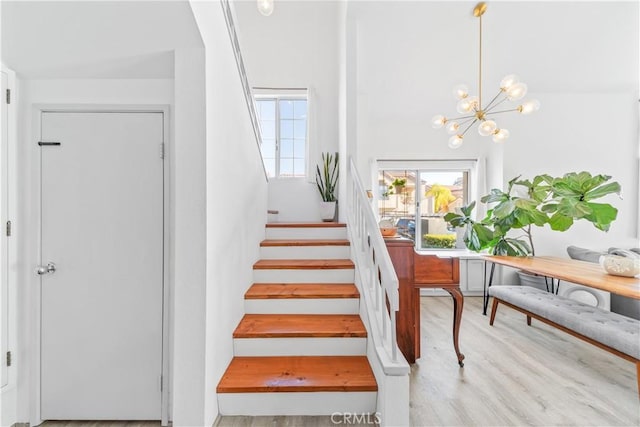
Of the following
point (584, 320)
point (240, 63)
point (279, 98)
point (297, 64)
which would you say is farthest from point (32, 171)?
point (584, 320)

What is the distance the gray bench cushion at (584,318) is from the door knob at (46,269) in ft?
12.2

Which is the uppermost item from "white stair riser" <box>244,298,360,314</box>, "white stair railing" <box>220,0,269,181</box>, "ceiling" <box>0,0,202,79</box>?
"white stair railing" <box>220,0,269,181</box>

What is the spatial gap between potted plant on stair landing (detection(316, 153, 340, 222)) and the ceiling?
2.41 meters

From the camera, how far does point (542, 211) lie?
3547 mm

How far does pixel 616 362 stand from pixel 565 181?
6.34ft

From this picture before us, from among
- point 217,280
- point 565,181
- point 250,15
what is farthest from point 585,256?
point 250,15

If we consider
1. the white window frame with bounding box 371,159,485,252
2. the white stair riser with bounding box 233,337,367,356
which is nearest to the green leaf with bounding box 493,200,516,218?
the white window frame with bounding box 371,159,485,252

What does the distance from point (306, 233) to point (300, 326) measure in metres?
1.20

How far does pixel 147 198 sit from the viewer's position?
1780 mm

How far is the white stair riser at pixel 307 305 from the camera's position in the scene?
7.17 ft

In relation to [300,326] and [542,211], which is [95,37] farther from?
[542,211]

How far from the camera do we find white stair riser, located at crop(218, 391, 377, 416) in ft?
5.44

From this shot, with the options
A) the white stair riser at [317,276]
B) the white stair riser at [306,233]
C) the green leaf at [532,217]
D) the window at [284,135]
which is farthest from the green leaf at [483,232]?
the window at [284,135]

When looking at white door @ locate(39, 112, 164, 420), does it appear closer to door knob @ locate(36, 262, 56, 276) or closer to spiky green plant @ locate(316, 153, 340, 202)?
door knob @ locate(36, 262, 56, 276)
